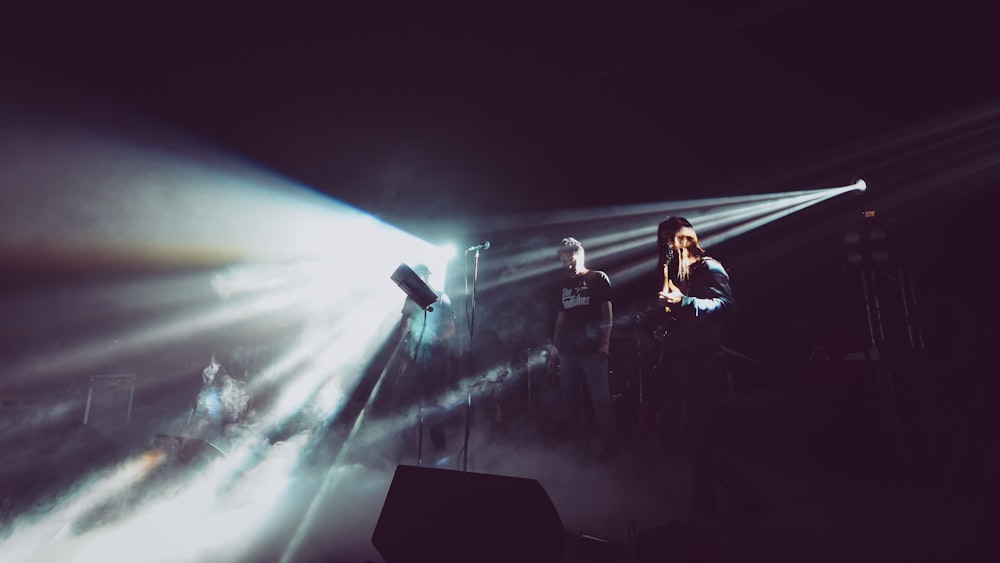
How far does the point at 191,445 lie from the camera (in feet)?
9.71

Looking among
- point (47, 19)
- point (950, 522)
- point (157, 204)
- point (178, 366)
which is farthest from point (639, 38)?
point (178, 366)

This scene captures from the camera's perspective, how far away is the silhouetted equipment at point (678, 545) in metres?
1.61

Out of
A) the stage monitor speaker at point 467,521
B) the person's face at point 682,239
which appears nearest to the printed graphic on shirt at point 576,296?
the person's face at point 682,239

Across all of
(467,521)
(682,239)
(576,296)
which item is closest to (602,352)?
(576,296)

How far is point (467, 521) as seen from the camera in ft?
5.29

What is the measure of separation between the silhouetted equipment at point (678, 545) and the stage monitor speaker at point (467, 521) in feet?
1.40

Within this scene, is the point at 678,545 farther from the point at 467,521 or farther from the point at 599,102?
the point at 599,102

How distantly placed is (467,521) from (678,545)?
766 millimetres

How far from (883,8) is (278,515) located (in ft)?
20.4

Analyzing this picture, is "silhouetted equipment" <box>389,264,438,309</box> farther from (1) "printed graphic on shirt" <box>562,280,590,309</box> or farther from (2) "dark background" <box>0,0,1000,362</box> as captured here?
(2) "dark background" <box>0,0,1000,362</box>

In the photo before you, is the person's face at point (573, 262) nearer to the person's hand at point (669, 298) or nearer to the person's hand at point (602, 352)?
the person's hand at point (602, 352)

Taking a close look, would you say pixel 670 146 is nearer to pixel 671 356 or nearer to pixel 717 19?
pixel 717 19

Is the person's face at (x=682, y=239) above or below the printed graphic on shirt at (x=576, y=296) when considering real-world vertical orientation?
above

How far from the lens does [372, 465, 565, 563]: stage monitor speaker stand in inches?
59.4
